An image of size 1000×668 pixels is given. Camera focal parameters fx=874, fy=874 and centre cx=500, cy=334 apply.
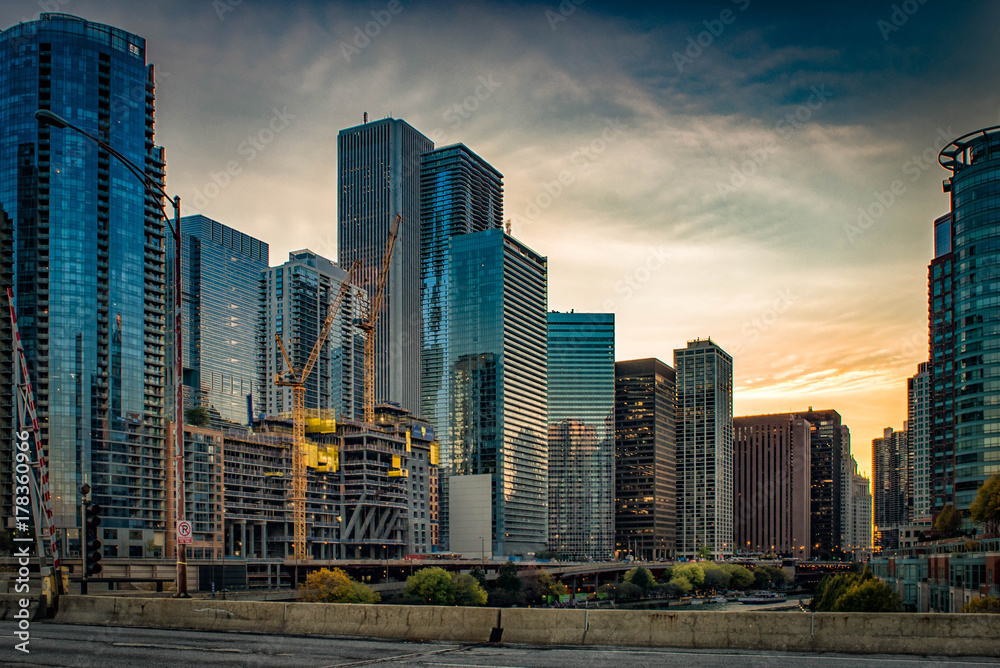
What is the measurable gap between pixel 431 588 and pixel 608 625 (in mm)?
130155

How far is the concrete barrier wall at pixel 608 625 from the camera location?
72.1ft

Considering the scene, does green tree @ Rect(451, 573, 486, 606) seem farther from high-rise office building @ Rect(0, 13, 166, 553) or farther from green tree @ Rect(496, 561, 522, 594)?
high-rise office building @ Rect(0, 13, 166, 553)

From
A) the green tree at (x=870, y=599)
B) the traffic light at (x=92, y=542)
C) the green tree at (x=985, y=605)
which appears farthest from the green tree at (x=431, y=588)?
the traffic light at (x=92, y=542)

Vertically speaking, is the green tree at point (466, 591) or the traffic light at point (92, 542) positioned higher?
the traffic light at point (92, 542)

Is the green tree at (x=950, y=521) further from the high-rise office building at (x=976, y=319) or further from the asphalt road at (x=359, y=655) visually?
the asphalt road at (x=359, y=655)

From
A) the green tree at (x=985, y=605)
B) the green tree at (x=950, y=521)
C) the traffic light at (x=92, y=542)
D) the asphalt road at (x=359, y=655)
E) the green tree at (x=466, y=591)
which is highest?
the traffic light at (x=92, y=542)

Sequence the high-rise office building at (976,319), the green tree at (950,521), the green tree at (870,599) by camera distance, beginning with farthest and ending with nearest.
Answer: the green tree at (950,521), the high-rise office building at (976,319), the green tree at (870,599)

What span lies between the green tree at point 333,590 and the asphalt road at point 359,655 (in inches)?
4517

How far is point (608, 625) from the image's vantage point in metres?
24.3

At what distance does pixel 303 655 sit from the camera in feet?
75.2

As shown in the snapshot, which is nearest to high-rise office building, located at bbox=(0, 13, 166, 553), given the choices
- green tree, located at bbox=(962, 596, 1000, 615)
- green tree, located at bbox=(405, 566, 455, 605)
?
green tree, located at bbox=(405, 566, 455, 605)

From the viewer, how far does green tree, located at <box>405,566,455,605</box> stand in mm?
148500

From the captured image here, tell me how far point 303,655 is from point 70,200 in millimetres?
189119

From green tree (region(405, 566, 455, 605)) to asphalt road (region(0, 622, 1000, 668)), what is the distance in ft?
415
